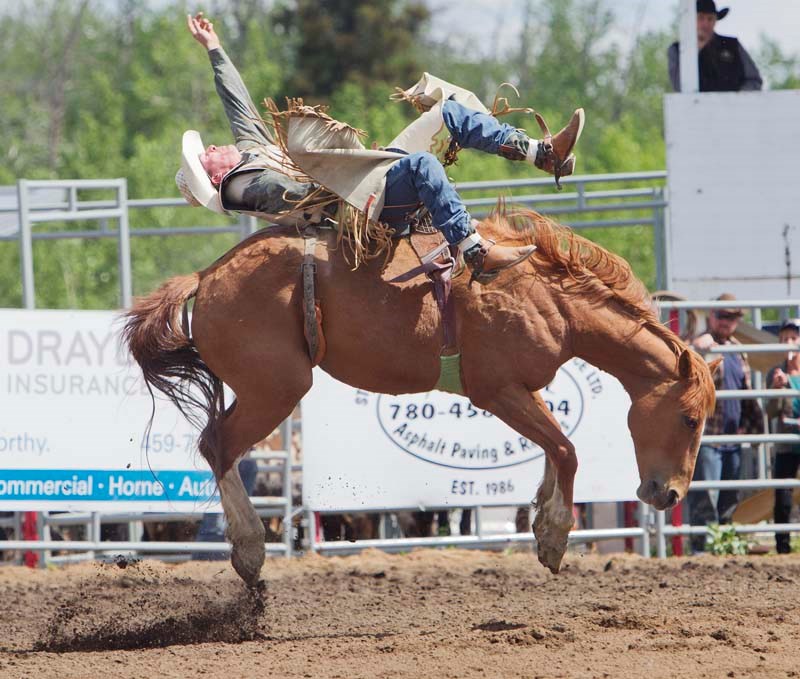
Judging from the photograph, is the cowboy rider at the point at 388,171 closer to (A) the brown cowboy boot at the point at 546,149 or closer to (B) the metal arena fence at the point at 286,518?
(A) the brown cowboy boot at the point at 546,149

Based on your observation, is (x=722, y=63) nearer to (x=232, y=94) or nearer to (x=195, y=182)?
(x=232, y=94)

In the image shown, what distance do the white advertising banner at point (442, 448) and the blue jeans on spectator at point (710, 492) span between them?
25.3 inches

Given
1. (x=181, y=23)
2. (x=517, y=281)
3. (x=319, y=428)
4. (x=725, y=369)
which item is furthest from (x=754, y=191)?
(x=181, y=23)

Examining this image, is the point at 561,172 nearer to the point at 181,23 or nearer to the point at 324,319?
the point at 324,319

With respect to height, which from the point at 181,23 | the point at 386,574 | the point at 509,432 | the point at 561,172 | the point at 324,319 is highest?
the point at 181,23

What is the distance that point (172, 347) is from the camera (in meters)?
5.95

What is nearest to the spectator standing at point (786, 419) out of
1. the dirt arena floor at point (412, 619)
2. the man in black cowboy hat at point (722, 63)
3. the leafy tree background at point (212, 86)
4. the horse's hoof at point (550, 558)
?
the dirt arena floor at point (412, 619)

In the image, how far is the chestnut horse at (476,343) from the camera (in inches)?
Answer: 217

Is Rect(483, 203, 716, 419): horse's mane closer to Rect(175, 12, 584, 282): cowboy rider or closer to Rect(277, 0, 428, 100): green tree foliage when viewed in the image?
Rect(175, 12, 584, 282): cowboy rider

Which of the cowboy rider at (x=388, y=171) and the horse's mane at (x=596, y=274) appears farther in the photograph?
the horse's mane at (x=596, y=274)

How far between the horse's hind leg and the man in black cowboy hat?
5134 mm

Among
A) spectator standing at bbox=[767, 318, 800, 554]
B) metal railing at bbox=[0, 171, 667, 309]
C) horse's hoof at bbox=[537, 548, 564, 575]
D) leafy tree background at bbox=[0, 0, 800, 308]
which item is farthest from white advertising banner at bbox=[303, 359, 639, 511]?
leafy tree background at bbox=[0, 0, 800, 308]

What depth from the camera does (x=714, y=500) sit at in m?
9.17

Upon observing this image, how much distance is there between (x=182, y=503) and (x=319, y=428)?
0.98 metres
